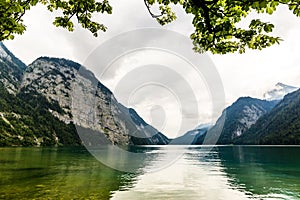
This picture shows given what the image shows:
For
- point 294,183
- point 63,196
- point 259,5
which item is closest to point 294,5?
point 259,5

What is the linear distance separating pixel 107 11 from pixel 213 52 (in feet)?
13.9

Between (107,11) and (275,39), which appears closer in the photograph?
(275,39)

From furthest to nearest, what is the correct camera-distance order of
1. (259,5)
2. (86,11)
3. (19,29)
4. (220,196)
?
(220,196), (86,11), (19,29), (259,5)

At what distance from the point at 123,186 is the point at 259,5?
1302 inches

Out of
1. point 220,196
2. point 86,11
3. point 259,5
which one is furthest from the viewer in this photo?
point 220,196

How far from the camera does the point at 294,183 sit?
4075cm

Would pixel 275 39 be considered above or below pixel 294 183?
above

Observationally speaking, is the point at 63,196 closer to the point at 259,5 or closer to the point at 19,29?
the point at 19,29

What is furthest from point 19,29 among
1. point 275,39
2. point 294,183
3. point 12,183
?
point 294,183

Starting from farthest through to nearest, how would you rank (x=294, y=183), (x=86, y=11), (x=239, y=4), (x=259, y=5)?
(x=294, y=183) < (x=86, y=11) < (x=239, y=4) < (x=259, y=5)

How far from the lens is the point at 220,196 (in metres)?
31.6

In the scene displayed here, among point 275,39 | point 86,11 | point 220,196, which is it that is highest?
point 86,11

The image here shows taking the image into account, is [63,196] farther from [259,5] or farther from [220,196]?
[259,5]

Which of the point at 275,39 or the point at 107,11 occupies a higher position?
the point at 107,11
